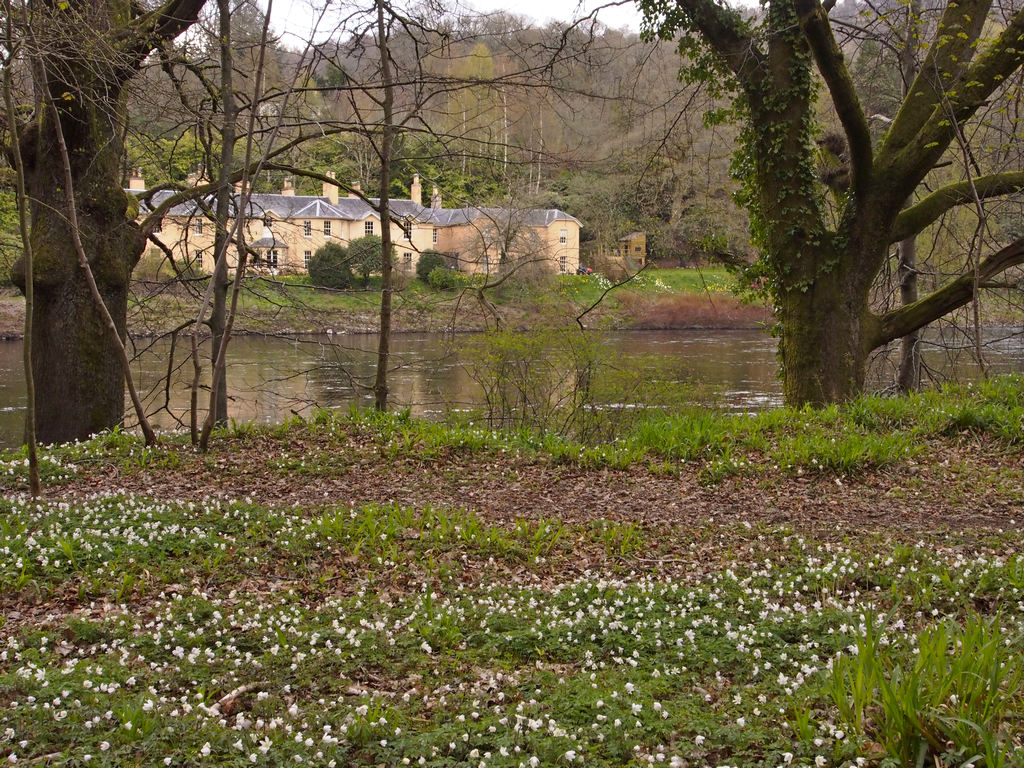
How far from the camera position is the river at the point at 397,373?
18.7 meters

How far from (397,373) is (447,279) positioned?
6573 mm

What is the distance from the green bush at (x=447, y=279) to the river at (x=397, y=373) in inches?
64.6

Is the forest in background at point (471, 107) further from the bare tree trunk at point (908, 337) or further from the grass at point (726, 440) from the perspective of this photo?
the grass at point (726, 440)

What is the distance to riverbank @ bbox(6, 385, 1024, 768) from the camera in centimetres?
313

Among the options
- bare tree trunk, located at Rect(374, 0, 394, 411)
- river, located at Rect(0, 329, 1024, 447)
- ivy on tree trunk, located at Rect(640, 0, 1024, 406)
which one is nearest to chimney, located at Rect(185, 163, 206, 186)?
bare tree trunk, located at Rect(374, 0, 394, 411)

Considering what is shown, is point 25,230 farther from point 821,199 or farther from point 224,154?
point 821,199

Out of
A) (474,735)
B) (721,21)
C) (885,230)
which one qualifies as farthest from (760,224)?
(474,735)

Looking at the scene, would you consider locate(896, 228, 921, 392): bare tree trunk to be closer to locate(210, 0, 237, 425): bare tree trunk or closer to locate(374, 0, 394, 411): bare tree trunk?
locate(374, 0, 394, 411): bare tree trunk

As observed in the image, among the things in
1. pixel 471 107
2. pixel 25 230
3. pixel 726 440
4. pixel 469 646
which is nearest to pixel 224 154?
pixel 471 107

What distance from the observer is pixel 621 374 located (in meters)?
12.7

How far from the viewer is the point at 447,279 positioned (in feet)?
67.5

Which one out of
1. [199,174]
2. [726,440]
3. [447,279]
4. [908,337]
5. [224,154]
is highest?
[199,174]

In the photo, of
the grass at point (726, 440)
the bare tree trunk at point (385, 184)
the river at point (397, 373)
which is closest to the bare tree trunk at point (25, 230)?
the grass at point (726, 440)

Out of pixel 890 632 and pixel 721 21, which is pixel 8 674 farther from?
pixel 721 21
